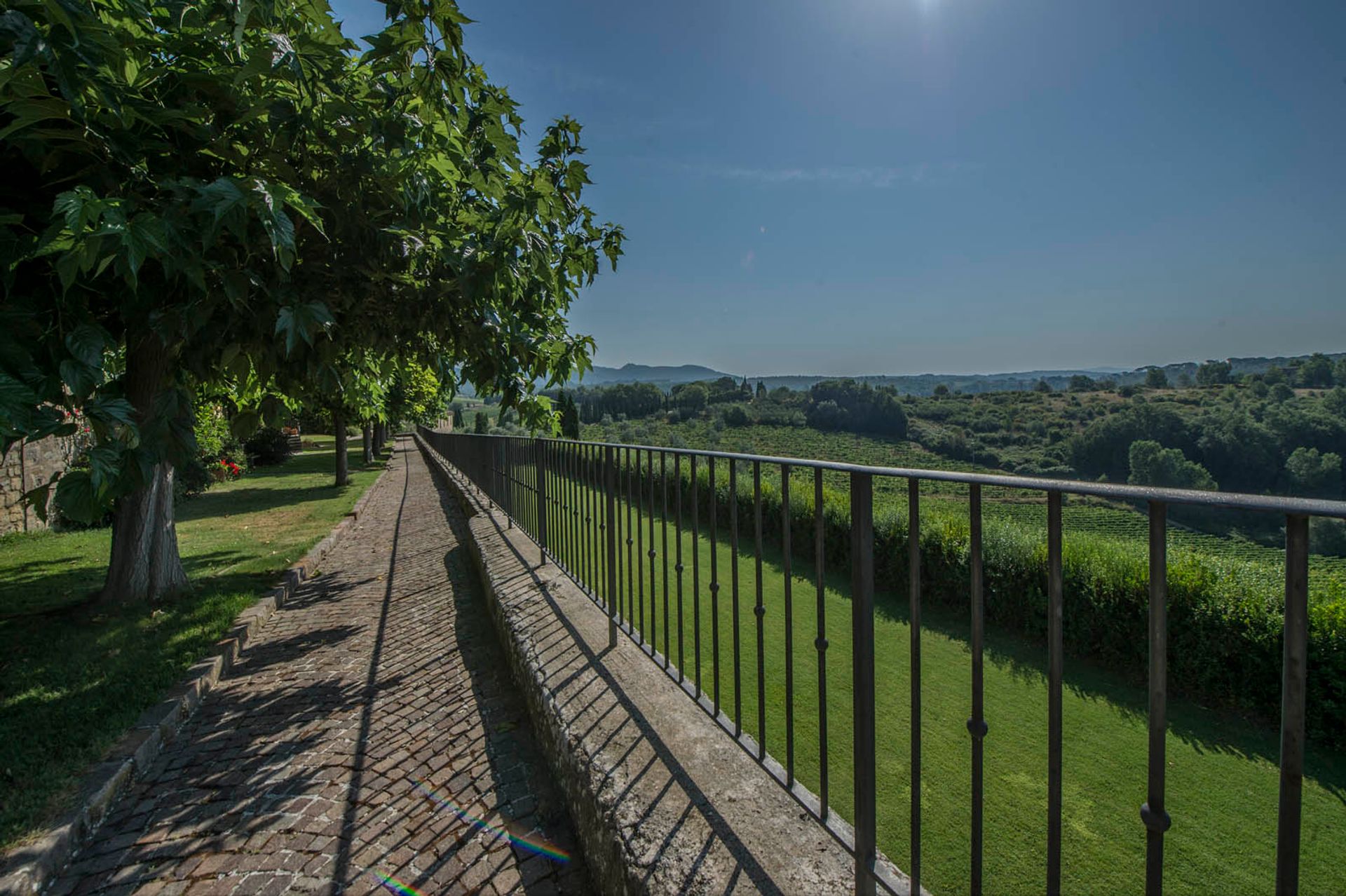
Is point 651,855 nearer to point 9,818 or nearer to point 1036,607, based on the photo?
point 9,818

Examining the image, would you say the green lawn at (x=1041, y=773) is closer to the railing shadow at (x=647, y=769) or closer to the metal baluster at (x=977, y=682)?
the railing shadow at (x=647, y=769)

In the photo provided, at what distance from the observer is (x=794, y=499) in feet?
35.7

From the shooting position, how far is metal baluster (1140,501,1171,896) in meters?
1.00

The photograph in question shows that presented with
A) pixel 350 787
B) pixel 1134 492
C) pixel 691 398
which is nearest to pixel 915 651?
pixel 1134 492

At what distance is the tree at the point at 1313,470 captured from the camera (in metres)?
9.22

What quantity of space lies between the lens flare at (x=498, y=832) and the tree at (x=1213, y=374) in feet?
124

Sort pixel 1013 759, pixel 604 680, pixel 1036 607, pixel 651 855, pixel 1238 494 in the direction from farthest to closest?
pixel 1036 607, pixel 1013 759, pixel 604 680, pixel 651 855, pixel 1238 494

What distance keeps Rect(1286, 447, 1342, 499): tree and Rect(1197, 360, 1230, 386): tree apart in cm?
2404

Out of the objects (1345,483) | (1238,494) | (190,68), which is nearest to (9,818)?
(190,68)

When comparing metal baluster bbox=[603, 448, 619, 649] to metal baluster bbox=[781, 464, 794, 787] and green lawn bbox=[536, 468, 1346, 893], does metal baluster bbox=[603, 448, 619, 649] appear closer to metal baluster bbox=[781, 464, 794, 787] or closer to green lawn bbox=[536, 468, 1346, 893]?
green lawn bbox=[536, 468, 1346, 893]

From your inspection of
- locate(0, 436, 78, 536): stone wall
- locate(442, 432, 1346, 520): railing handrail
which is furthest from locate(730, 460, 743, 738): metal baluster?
locate(0, 436, 78, 536): stone wall

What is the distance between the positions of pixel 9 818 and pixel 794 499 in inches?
385

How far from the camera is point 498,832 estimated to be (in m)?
2.57

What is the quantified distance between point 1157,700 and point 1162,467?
19.1m
